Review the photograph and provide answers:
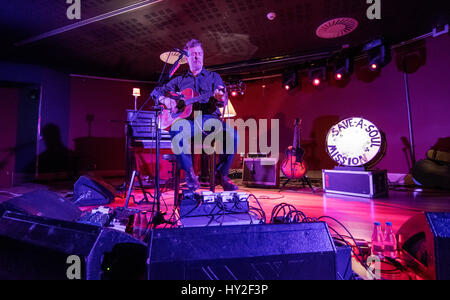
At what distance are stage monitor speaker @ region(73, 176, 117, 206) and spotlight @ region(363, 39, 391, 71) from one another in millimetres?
5105

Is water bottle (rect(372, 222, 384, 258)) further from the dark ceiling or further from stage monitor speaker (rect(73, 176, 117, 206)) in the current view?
the dark ceiling

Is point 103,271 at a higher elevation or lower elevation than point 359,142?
lower

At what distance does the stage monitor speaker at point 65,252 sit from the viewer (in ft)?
2.99

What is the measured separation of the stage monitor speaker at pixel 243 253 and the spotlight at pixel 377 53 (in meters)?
4.50

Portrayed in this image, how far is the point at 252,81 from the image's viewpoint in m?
6.61

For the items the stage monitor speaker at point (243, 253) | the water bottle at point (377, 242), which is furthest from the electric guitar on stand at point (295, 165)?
the stage monitor speaker at point (243, 253)

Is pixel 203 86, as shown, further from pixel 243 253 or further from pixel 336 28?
pixel 336 28

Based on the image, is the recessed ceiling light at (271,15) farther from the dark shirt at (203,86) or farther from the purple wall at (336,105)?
the purple wall at (336,105)

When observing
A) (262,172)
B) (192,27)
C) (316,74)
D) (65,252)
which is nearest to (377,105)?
(316,74)

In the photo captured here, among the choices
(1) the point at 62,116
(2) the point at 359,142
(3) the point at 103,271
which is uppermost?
(1) the point at 62,116

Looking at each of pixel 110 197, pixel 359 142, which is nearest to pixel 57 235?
pixel 110 197

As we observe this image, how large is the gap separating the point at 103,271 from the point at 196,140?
1.75m

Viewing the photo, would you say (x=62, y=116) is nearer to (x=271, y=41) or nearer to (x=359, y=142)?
(x=271, y=41)

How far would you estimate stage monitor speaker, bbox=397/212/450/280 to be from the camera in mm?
943
